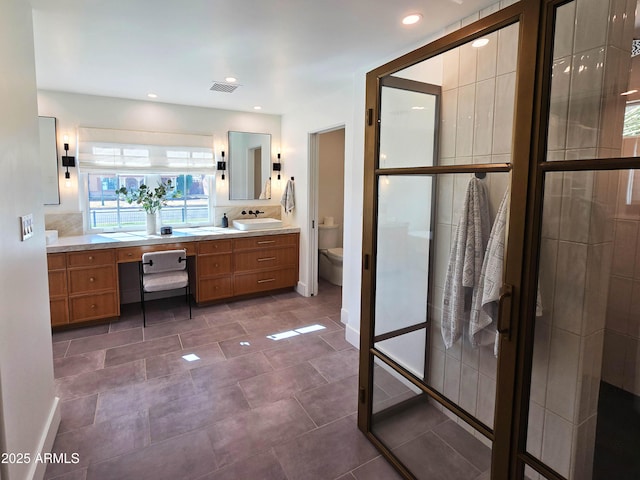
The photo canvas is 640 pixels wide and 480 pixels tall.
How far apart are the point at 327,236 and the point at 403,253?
3165 millimetres

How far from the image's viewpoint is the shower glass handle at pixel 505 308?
1328 mm

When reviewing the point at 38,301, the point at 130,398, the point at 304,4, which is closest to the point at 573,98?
the point at 304,4

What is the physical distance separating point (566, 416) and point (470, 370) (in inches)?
21.6

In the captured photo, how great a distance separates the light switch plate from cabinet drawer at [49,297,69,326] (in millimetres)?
2066

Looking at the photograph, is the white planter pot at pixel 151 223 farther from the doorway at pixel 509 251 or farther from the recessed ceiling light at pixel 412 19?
the recessed ceiling light at pixel 412 19

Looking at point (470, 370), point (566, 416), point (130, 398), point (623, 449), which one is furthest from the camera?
point (130, 398)

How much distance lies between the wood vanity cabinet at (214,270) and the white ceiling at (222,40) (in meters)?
1.71

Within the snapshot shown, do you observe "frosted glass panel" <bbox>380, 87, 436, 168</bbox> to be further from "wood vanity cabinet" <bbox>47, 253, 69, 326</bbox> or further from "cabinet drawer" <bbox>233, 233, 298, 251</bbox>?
"wood vanity cabinet" <bbox>47, 253, 69, 326</bbox>

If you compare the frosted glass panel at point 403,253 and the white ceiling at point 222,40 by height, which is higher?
the white ceiling at point 222,40

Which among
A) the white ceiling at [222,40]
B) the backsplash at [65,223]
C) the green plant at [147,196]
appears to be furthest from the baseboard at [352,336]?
the backsplash at [65,223]

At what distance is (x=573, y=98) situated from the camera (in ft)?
4.67

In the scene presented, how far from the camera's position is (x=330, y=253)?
205 inches

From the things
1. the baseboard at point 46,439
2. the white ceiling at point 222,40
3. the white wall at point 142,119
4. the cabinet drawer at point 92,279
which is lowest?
the baseboard at point 46,439

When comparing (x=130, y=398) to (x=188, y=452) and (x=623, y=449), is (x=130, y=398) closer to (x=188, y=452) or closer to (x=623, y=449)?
(x=188, y=452)
